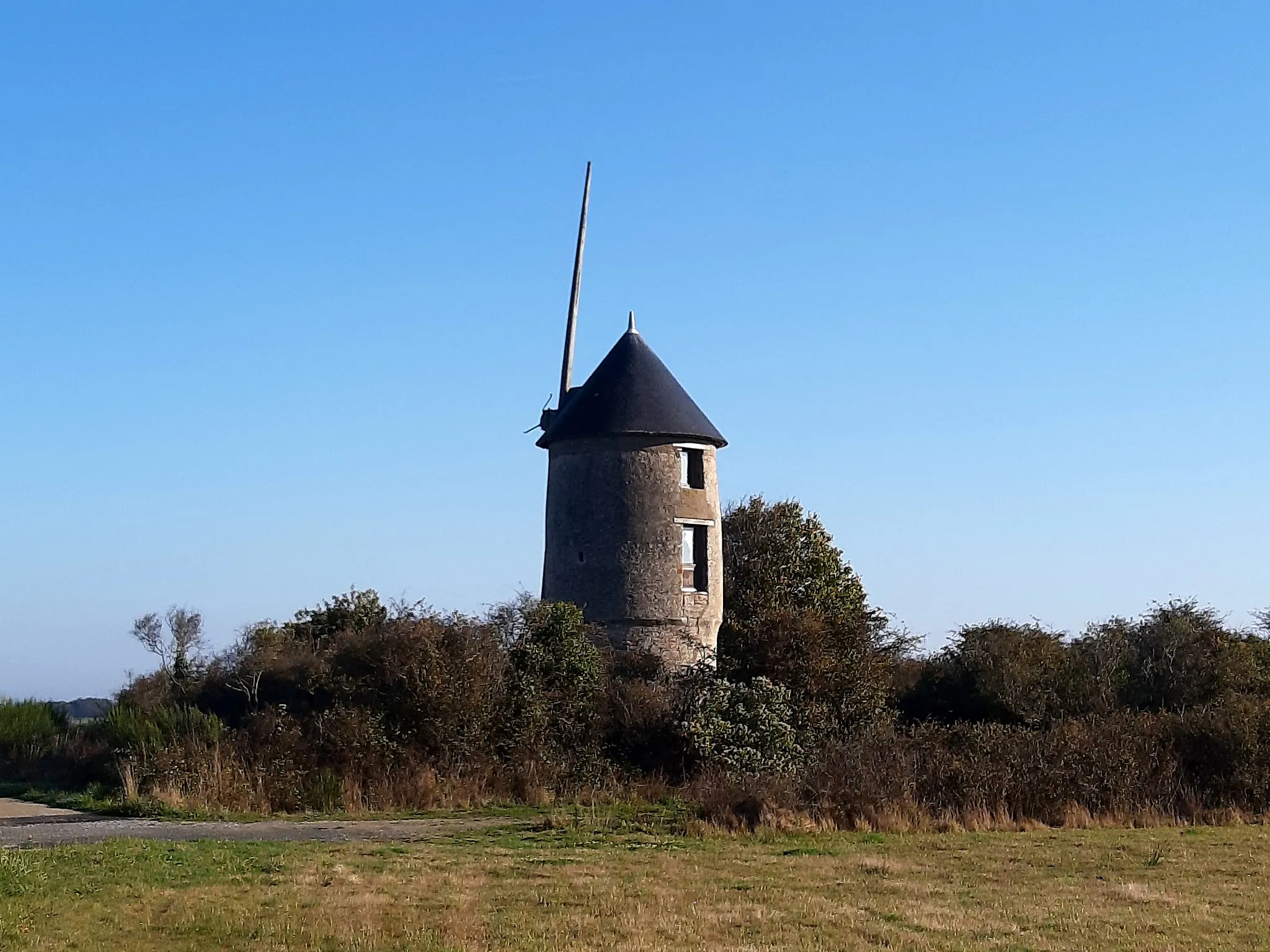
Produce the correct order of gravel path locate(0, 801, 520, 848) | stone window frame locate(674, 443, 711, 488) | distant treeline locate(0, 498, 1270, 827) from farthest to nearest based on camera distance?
1. stone window frame locate(674, 443, 711, 488)
2. distant treeline locate(0, 498, 1270, 827)
3. gravel path locate(0, 801, 520, 848)

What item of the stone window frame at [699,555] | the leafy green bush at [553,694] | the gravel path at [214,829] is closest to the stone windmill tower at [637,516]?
the stone window frame at [699,555]

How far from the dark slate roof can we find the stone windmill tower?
0.09 ft

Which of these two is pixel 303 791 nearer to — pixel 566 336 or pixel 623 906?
pixel 623 906

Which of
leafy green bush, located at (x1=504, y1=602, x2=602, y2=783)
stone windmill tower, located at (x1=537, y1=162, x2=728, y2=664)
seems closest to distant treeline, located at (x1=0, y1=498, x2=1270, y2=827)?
leafy green bush, located at (x1=504, y1=602, x2=602, y2=783)

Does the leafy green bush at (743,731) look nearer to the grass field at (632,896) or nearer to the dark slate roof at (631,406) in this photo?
the grass field at (632,896)

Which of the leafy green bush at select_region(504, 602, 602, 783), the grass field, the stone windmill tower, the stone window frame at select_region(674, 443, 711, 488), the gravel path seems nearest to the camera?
the grass field

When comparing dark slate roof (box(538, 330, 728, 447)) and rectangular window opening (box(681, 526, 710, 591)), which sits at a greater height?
dark slate roof (box(538, 330, 728, 447))

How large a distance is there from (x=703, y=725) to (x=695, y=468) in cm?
842

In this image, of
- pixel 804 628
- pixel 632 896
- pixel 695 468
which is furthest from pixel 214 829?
pixel 695 468

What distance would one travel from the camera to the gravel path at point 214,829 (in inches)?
604

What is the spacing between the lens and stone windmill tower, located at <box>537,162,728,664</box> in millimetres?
28422

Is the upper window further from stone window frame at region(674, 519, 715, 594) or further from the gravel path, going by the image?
the gravel path

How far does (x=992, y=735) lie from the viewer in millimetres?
20031

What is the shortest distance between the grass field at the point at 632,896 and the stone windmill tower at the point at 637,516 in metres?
12.7
